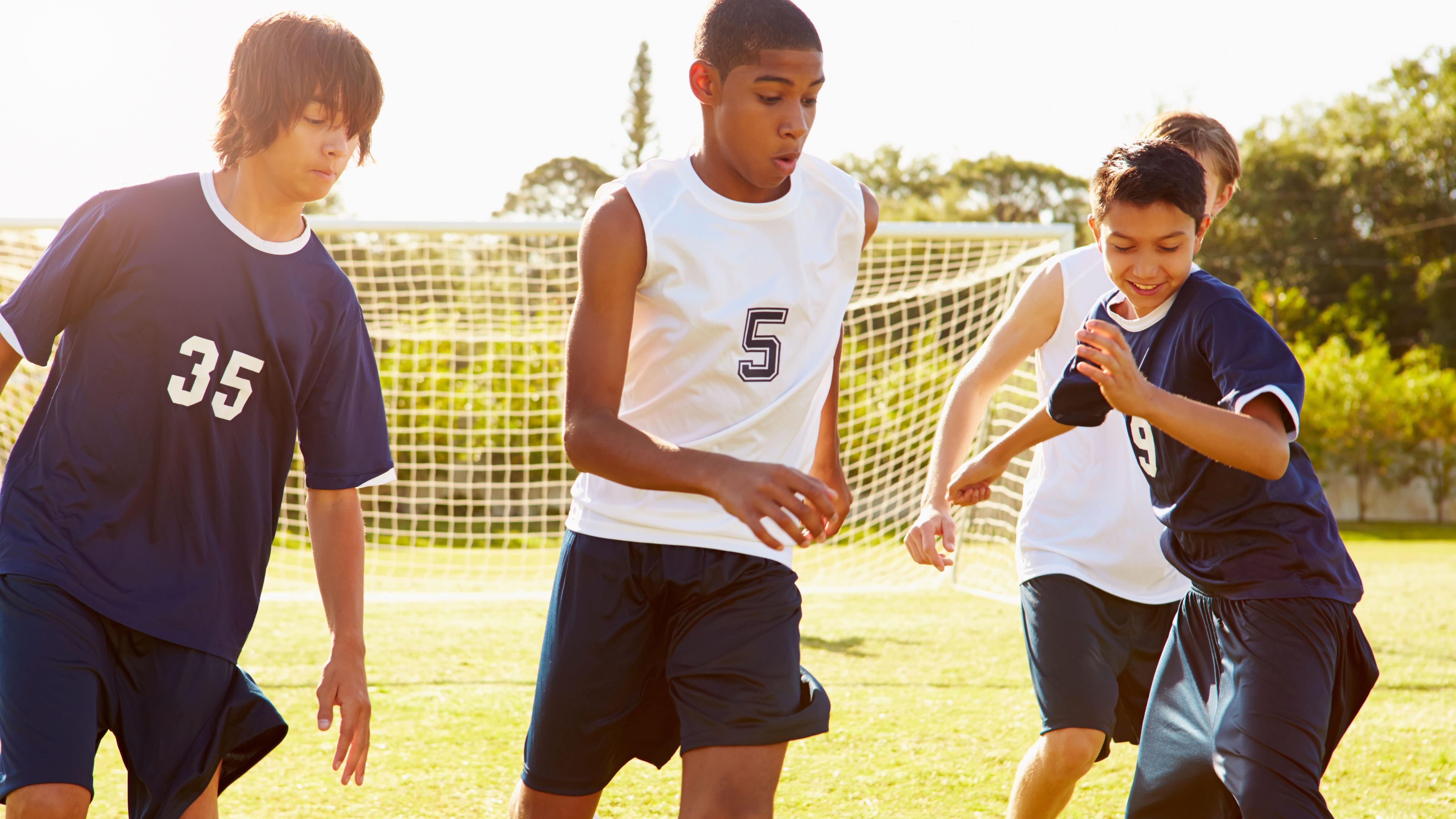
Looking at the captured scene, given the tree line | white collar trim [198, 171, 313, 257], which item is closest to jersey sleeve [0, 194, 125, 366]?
white collar trim [198, 171, 313, 257]

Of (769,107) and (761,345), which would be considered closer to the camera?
(769,107)

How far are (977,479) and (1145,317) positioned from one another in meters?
0.59

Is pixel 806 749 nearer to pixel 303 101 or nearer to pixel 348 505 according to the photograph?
pixel 348 505

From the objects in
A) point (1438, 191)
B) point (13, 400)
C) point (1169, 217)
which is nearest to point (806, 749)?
point (1169, 217)

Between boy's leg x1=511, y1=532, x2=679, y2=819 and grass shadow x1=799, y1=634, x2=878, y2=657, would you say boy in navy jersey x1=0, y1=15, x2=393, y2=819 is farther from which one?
grass shadow x1=799, y1=634, x2=878, y2=657

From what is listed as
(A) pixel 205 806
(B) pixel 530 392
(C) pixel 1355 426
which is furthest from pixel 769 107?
(C) pixel 1355 426

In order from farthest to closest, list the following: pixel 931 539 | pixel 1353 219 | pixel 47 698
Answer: pixel 1353 219, pixel 931 539, pixel 47 698

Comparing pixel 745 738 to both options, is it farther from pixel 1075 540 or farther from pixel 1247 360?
pixel 1075 540

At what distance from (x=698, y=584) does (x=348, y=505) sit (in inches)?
30.1

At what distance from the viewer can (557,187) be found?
54656mm

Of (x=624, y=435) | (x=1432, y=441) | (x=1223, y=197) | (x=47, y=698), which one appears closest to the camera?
(x=624, y=435)

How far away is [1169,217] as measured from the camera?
96.8 inches

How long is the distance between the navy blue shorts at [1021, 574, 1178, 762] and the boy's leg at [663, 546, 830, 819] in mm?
838

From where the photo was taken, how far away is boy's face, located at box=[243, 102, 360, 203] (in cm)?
238
